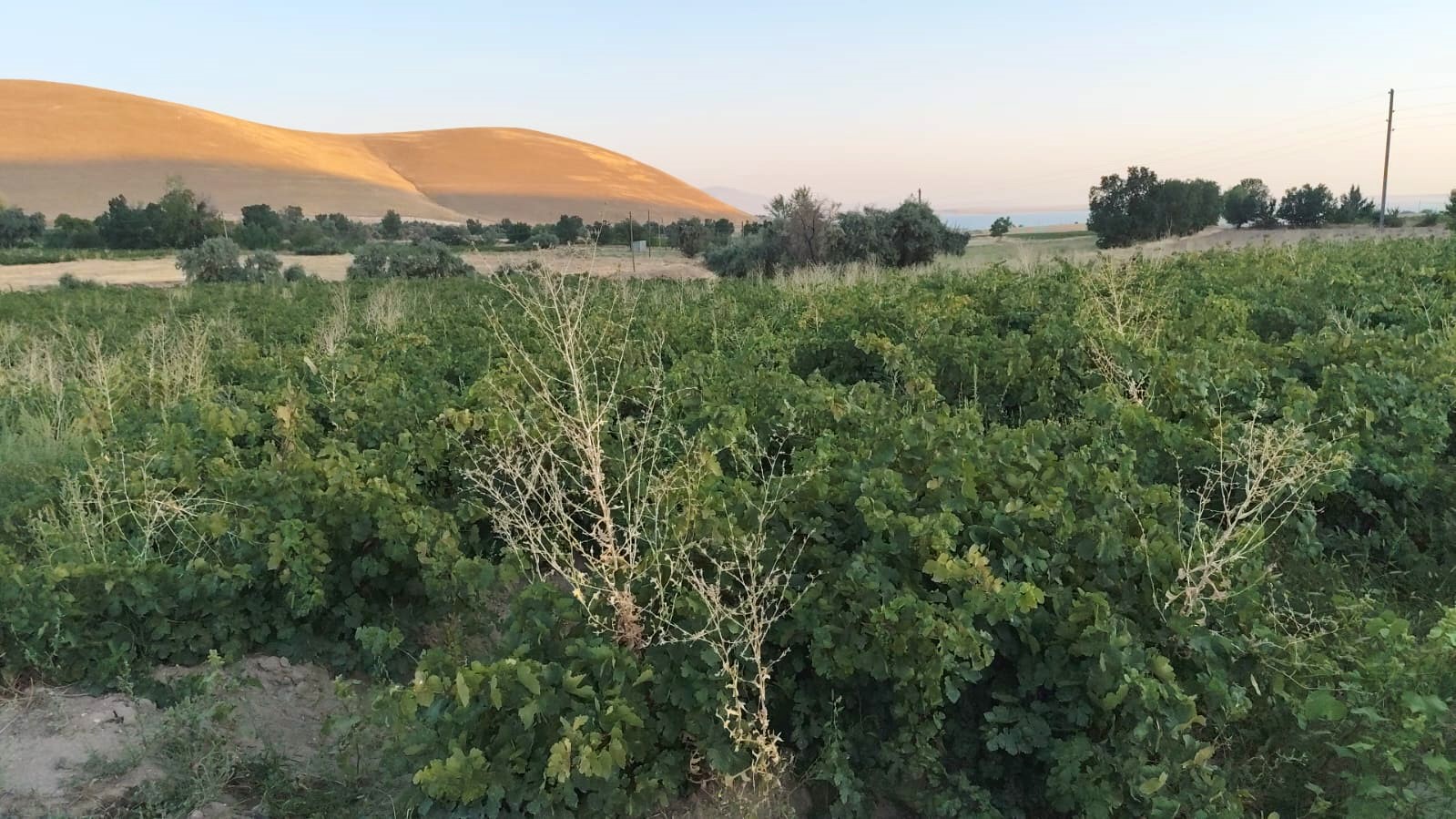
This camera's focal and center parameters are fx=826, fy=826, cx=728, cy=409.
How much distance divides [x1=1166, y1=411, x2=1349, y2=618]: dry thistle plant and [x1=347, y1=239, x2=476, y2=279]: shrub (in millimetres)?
30748

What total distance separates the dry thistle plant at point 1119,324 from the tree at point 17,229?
66.2m

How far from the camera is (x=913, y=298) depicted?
998 centimetres

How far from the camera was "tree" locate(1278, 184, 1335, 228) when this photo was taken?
53.2 metres

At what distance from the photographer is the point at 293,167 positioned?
11212 cm

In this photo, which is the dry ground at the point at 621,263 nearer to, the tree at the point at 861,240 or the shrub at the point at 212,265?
the shrub at the point at 212,265

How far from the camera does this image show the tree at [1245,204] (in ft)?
184

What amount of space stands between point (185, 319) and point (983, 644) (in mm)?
15955

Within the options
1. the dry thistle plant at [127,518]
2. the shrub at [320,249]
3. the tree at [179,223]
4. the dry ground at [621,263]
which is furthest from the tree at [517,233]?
the dry thistle plant at [127,518]

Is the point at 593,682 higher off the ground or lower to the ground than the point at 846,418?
lower

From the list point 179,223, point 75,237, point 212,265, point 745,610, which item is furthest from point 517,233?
point 745,610

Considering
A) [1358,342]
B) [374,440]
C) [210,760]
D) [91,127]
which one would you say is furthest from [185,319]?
[91,127]

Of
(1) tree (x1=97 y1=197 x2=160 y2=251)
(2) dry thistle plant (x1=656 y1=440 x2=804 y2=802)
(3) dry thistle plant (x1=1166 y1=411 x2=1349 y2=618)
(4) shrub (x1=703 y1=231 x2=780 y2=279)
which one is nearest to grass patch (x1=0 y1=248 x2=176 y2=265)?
(1) tree (x1=97 y1=197 x2=160 y2=251)

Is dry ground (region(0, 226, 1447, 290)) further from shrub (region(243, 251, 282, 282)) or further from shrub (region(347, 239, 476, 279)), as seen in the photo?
shrub (region(243, 251, 282, 282))

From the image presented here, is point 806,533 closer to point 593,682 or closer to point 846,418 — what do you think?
point 593,682
